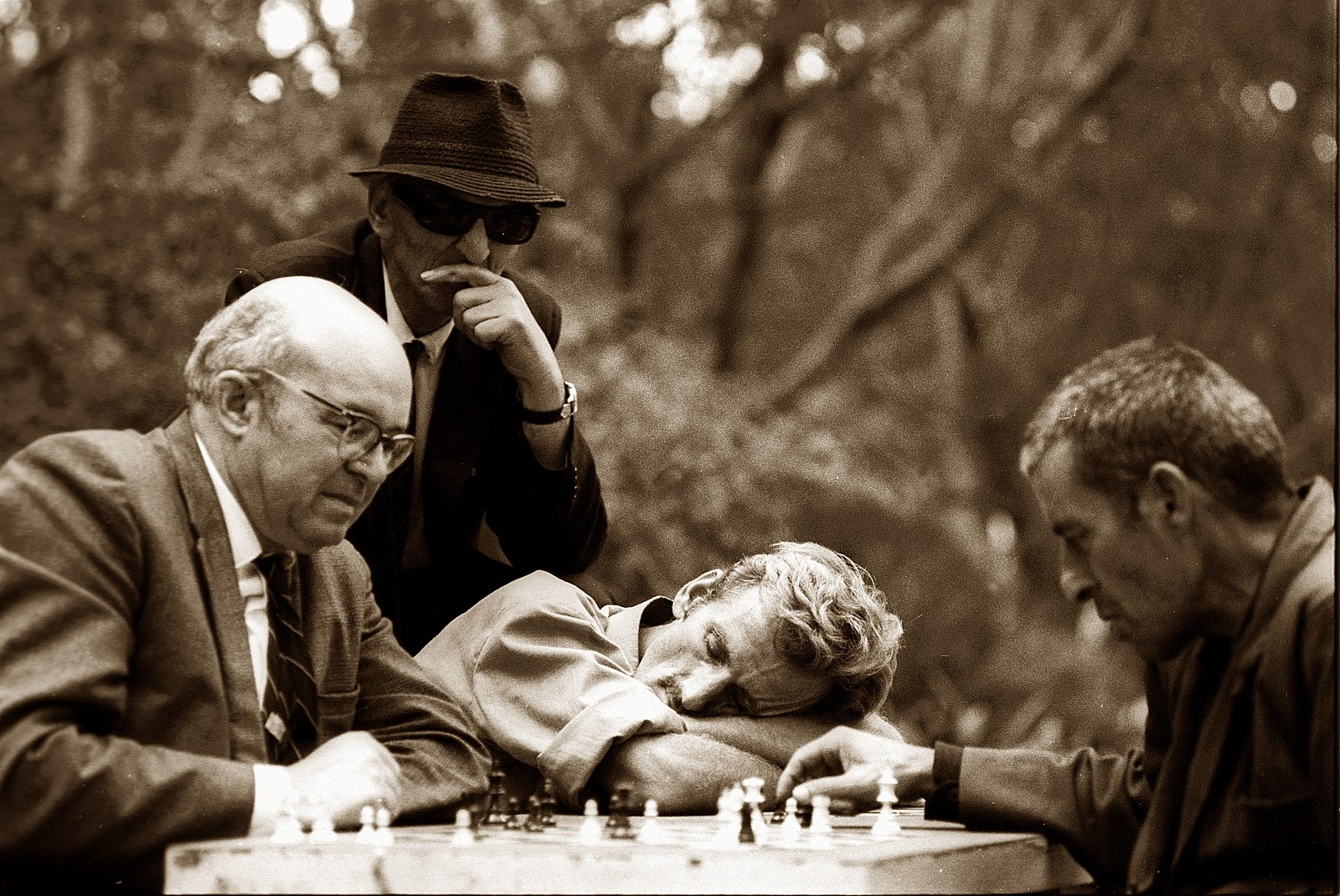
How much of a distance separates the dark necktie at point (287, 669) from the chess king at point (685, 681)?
52 centimetres

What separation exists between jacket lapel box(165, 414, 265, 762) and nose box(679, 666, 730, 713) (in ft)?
3.73

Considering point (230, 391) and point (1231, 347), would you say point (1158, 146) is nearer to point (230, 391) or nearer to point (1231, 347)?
Result: point (1231, 347)

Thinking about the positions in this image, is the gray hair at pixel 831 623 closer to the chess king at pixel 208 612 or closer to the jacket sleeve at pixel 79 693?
the chess king at pixel 208 612

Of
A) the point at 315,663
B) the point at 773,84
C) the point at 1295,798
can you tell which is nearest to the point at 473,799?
the point at 315,663

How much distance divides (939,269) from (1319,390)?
2634 millimetres

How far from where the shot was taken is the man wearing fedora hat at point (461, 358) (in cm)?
409

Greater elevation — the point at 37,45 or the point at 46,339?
the point at 37,45

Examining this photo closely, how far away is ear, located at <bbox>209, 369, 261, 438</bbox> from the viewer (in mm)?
3176

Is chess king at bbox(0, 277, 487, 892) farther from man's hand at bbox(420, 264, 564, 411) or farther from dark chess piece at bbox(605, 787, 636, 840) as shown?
man's hand at bbox(420, 264, 564, 411)

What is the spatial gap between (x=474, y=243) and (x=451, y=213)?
84 mm

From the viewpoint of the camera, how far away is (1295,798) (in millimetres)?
2951

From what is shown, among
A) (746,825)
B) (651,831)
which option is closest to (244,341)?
(651,831)

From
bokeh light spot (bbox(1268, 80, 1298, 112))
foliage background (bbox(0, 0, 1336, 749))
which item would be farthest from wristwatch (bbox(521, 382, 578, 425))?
bokeh light spot (bbox(1268, 80, 1298, 112))

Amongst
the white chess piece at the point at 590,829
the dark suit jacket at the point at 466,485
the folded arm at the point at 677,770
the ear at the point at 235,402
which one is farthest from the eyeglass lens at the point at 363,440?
the dark suit jacket at the point at 466,485
